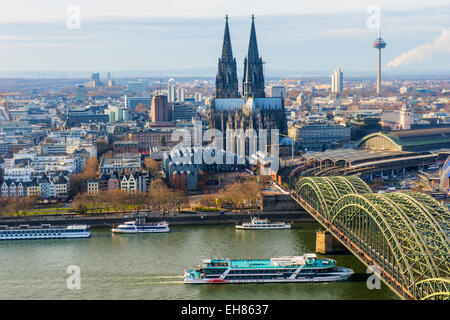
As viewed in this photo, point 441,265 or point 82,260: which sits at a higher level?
point 441,265

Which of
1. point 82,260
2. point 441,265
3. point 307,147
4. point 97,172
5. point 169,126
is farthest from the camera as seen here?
point 169,126

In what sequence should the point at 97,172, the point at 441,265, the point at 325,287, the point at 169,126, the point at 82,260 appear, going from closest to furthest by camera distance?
the point at 441,265
the point at 325,287
the point at 82,260
the point at 97,172
the point at 169,126

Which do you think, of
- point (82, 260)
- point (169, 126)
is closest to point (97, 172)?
point (82, 260)

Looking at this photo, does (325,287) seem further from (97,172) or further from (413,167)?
(413,167)

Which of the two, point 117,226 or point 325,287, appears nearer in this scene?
point 325,287

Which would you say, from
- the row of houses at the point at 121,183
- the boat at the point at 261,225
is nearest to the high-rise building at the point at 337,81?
the row of houses at the point at 121,183

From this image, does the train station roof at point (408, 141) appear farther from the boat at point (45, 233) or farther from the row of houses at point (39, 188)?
the boat at point (45, 233)

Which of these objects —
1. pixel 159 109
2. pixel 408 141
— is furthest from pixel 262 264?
pixel 159 109

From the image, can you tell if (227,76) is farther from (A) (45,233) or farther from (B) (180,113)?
(B) (180,113)
